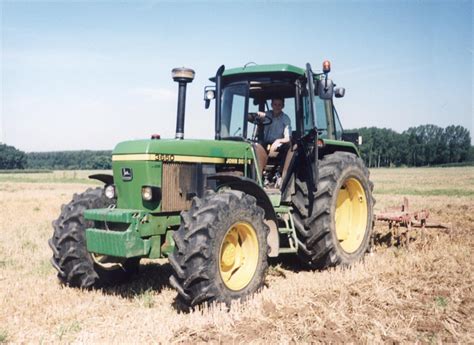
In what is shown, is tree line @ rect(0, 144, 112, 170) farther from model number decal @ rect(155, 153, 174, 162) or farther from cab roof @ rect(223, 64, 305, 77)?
model number decal @ rect(155, 153, 174, 162)

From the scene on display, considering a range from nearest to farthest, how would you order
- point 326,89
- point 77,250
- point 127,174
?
point 127,174
point 77,250
point 326,89

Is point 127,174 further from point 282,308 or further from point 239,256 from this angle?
point 282,308

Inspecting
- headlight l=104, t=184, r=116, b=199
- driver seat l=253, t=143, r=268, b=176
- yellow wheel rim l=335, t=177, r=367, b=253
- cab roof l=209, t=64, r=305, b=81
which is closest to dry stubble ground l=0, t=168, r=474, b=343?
yellow wheel rim l=335, t=177, r=367, b=253

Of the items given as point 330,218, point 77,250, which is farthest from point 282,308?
point 77,250

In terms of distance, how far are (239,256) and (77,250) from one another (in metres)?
1.98

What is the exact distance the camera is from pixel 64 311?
17.5 feet

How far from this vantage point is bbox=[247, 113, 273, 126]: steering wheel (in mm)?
7055

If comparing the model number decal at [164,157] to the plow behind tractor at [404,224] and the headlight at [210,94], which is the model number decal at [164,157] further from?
the plow behind tractor at [404,224]

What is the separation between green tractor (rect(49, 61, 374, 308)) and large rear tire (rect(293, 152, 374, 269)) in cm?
2

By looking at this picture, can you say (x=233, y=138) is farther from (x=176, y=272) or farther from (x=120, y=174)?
(x=176, y=272)

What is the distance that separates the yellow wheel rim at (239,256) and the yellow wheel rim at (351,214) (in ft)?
8.42

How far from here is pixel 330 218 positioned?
6.77 m

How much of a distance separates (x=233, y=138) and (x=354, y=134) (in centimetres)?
272

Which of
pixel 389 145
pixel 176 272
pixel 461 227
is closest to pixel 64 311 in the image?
pixel 176 272
